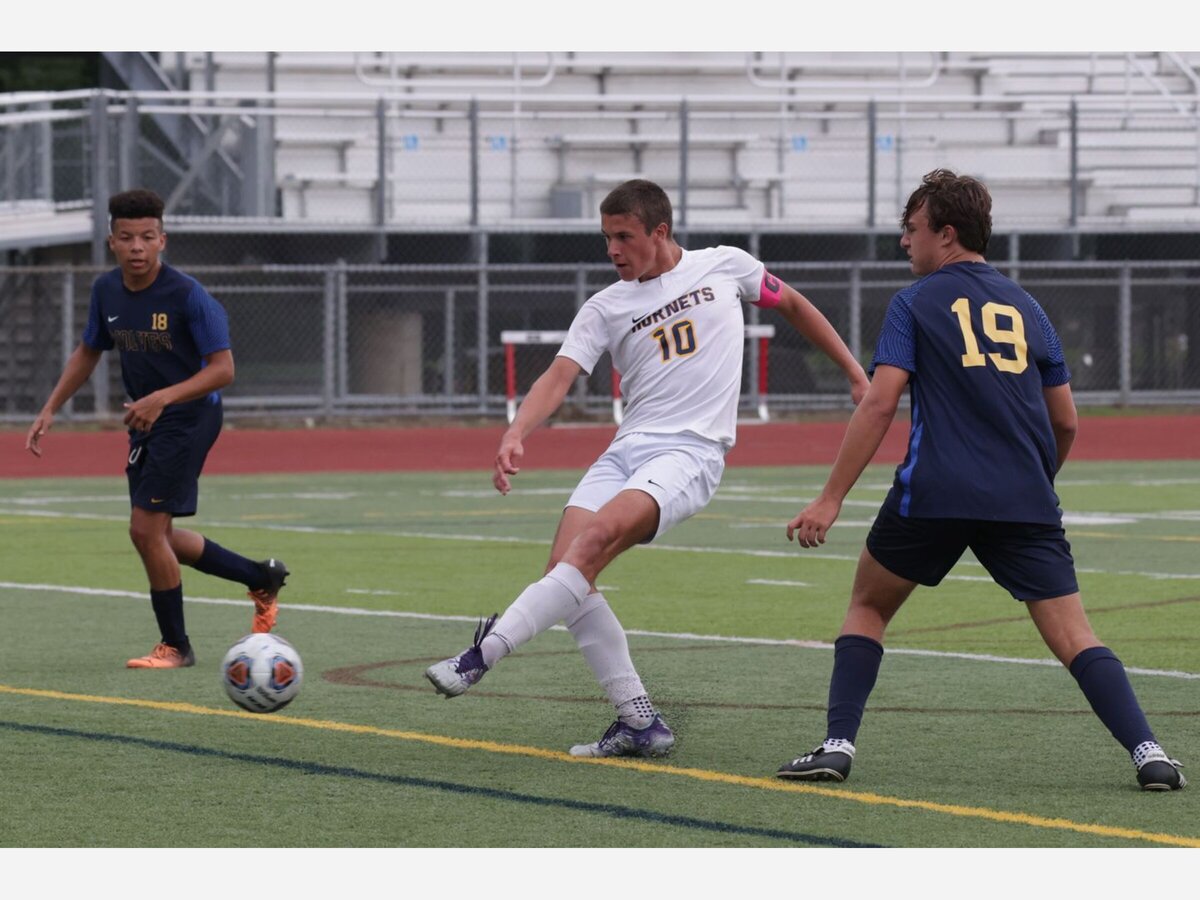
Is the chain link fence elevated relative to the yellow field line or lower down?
elevated

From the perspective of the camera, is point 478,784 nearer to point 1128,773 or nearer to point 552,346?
point 1128,773

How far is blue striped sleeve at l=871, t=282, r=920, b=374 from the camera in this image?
21.0 ft

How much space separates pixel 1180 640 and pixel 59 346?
20.8 metres

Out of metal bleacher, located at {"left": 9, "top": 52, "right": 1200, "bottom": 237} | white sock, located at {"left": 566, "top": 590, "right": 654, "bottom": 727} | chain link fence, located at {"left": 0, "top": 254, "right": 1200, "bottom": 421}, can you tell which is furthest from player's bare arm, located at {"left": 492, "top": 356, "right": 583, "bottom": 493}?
metal bleacher, located at {"left": 9, "top": 52, "right": 1200, "bottom": 237}

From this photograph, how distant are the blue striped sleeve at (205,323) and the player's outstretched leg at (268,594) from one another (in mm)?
1080

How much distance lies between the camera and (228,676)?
755 centimetres

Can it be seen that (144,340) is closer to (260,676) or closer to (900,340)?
(260,676)

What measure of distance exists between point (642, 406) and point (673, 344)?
24 cm

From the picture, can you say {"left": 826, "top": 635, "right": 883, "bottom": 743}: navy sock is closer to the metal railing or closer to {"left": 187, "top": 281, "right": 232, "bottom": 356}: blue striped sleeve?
{"left": 187, "top": 281, "right": 232, "bottom": 356}: blue striped sleeve

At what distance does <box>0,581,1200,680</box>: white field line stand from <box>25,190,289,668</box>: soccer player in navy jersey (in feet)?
5.82

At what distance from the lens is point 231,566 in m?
9.99

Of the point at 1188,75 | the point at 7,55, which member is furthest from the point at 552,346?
the point at 7,55

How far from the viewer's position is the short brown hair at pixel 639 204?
712cm

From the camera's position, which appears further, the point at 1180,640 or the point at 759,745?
the point at 1180,640
